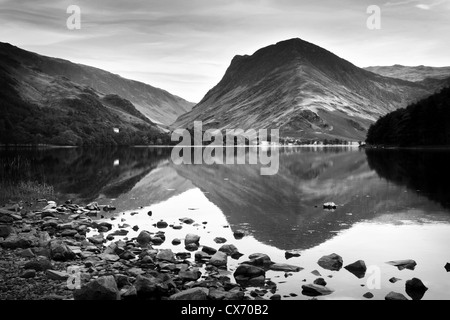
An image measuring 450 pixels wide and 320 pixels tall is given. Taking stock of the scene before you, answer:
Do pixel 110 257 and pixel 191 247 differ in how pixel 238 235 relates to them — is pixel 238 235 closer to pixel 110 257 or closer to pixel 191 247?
pixel 191 247

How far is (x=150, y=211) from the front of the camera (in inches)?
1821

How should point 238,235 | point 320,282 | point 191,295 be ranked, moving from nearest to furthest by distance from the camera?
1. point 191,295
2. point 320,282
3. point 238,235

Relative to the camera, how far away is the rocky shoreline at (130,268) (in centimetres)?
1984

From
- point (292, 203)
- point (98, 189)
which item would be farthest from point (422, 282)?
point (98, 189)

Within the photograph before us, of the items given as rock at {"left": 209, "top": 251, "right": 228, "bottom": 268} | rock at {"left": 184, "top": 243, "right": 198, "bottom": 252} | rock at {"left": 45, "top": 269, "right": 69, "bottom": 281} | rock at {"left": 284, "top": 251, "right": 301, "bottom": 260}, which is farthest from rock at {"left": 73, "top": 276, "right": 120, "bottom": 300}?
rock at {"left": 284, "top": 251, "right": 301, "bottom": 260}

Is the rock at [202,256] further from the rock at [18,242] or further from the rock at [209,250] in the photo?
the rock at [18,242]

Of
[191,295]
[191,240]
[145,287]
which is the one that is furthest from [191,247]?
[191,295]

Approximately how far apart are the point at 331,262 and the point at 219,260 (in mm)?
7184

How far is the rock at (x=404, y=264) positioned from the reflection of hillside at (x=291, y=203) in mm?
6804

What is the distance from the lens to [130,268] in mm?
24516

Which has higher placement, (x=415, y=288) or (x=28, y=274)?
(x=28, y=274)

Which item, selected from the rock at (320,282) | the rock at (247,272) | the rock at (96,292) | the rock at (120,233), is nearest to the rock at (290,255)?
the rock at (247,272)

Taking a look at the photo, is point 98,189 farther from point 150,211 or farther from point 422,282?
point 422,282
